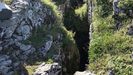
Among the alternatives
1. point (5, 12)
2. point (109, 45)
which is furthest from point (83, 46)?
point (5, 12)

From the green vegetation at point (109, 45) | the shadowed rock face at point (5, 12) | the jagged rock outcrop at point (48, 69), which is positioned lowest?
the jagged rock outcrop at point (48, 69)

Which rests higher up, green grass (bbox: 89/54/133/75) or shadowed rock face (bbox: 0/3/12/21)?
shadowed rock face (bbox: 0/3/12/21)

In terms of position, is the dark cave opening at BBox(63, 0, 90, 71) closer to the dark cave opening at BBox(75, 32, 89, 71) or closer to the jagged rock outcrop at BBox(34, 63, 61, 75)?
the dark cave opening at BBox(75, 32, 89, 71)

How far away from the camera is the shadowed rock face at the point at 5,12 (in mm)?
25552

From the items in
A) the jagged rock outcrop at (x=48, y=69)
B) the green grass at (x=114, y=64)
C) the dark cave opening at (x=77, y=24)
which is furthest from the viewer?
the dark cave opening at (x=77, y=24)

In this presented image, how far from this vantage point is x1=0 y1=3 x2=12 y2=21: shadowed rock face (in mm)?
25552

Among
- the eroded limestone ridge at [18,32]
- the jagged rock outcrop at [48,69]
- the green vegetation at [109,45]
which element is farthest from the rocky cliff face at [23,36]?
the green vegetation at [109,45]

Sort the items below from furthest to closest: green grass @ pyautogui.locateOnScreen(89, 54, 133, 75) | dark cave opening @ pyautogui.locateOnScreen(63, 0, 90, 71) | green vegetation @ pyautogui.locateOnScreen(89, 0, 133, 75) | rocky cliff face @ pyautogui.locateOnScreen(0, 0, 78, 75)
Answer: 1. dark cave opening @ pyautogui.locateOnScreen(63, 0, 90, 71)
2. green vegetation @ pyautogui.locateOnScreen(89, 0, 133, 75)
3. rocky cliff face @ pyautogui.locateOnScreen(0, 0, 78, 75)
4. green grass @ pyautogui.locateOnScreen(89, 54, 133, 75)

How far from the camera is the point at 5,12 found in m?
25.8

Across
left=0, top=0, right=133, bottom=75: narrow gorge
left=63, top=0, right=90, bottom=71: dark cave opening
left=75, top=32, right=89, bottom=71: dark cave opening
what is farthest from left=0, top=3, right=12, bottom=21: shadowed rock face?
left=63, top=0, right=90, bottom=71: dark cave opening

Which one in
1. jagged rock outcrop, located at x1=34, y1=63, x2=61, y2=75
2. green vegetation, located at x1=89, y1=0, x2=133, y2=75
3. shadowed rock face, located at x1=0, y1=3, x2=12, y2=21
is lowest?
jagged rock outcrop, located at x1=34, y1=63, x2=61, y2=75

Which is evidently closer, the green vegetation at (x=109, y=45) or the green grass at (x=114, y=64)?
the green grass at (x=114, y=64)

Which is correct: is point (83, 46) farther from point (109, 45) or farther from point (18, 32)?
point (18, 32)

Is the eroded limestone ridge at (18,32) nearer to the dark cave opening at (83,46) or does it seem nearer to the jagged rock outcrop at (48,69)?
the jagged rock outcrop at (48,69)
